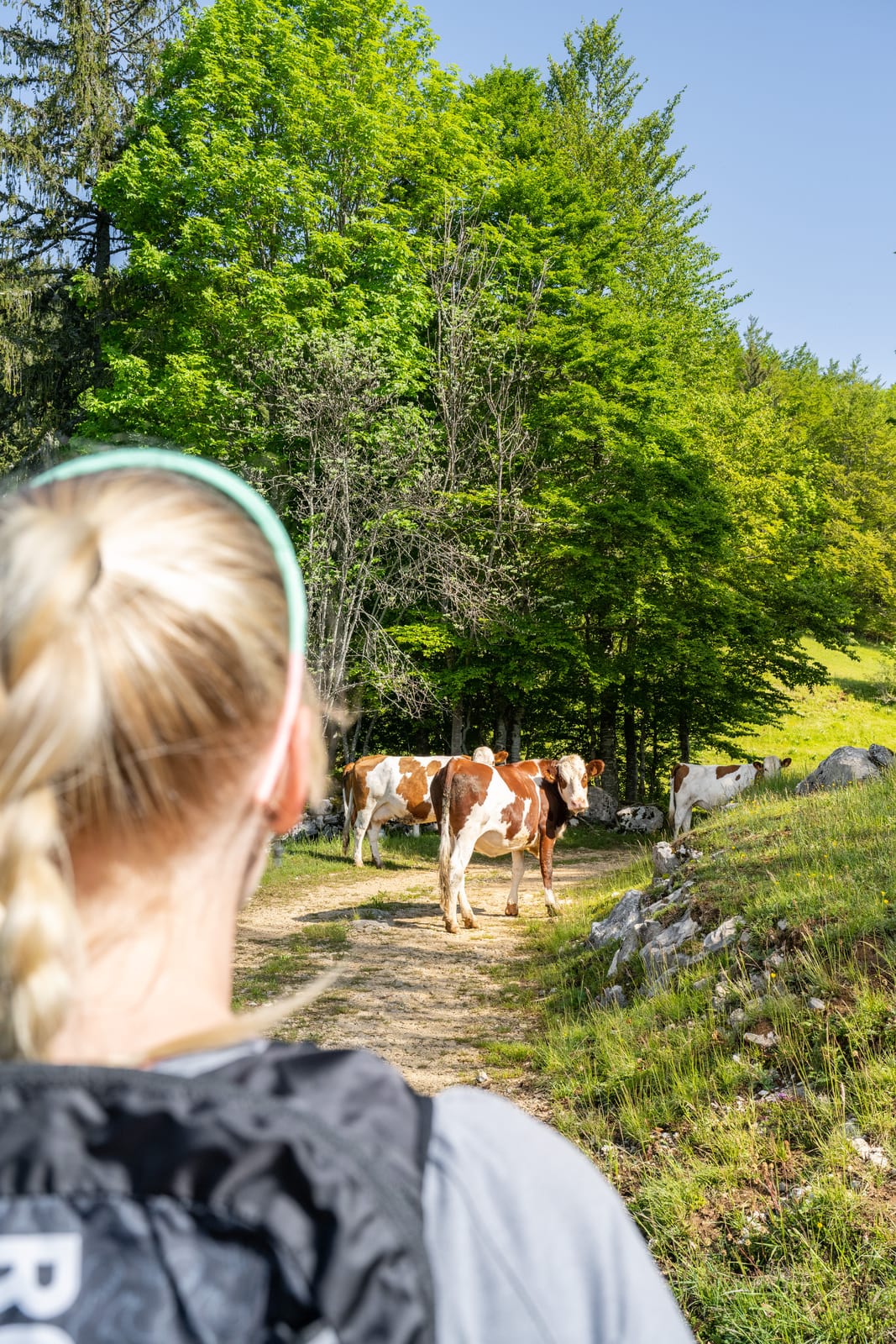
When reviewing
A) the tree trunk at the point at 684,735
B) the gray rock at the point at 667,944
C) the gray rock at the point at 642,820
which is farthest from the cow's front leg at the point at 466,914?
the tree trunk at the point at 684,735

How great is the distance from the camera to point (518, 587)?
72.5 ft

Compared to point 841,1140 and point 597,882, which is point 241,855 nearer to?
point 841,1140

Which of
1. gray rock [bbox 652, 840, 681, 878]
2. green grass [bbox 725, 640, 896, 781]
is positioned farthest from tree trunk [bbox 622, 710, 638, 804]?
gray rock [bbox 652, 840, 681, 878]

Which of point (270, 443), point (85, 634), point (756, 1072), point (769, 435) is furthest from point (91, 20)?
point (85, 634)

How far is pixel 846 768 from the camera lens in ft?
43.7

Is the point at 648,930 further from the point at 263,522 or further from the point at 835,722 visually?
the point at 835,722

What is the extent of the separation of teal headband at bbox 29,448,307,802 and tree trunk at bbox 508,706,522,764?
2242cm

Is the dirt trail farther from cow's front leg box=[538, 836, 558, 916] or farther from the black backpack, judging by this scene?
the black backpack

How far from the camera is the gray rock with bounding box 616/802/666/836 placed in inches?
860

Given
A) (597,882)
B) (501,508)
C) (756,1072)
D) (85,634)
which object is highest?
(501,508)

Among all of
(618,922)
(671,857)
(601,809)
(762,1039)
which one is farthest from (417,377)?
(762,1039)

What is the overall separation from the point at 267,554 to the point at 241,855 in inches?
10.8

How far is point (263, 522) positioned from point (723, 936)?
660cm

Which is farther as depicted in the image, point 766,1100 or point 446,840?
point 446,840
